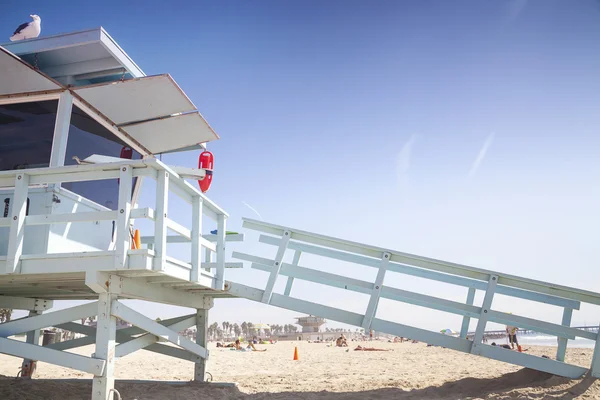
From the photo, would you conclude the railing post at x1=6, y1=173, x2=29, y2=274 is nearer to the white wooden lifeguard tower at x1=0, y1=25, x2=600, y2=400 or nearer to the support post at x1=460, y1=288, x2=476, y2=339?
the white wooden lifeguard tower at x1=0, y1=25, x2=600, y2=400

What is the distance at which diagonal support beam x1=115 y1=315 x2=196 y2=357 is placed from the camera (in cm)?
503

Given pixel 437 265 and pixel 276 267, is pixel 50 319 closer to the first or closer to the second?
pixel 276 267

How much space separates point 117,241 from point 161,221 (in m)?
0.47

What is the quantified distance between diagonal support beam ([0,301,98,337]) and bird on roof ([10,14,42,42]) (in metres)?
3.45

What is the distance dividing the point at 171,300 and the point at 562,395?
17.0 feet

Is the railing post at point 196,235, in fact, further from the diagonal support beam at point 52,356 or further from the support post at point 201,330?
the support post at point 201,330

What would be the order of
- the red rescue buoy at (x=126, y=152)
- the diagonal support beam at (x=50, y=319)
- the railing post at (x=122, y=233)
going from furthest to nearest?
the red rescue buoy at (x=126, y=152), the diagonal support beam at (x=50, y=319), the railing post at (x=122, y=233)

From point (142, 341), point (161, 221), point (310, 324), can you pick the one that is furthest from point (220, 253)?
point (310, 324)

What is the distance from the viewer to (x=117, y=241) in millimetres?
4449

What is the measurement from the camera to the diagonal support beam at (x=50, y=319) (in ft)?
16.3

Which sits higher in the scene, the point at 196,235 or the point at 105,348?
the point at 196,235

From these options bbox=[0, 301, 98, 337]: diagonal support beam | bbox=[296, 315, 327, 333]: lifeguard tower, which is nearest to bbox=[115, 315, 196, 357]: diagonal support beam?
bbox=[0, 301, 98, 337]: diagonal support beam

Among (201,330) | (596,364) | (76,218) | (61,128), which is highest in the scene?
(61,128)

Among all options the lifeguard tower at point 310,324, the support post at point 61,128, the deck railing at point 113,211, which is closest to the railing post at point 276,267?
the deck railing at point 113,211
